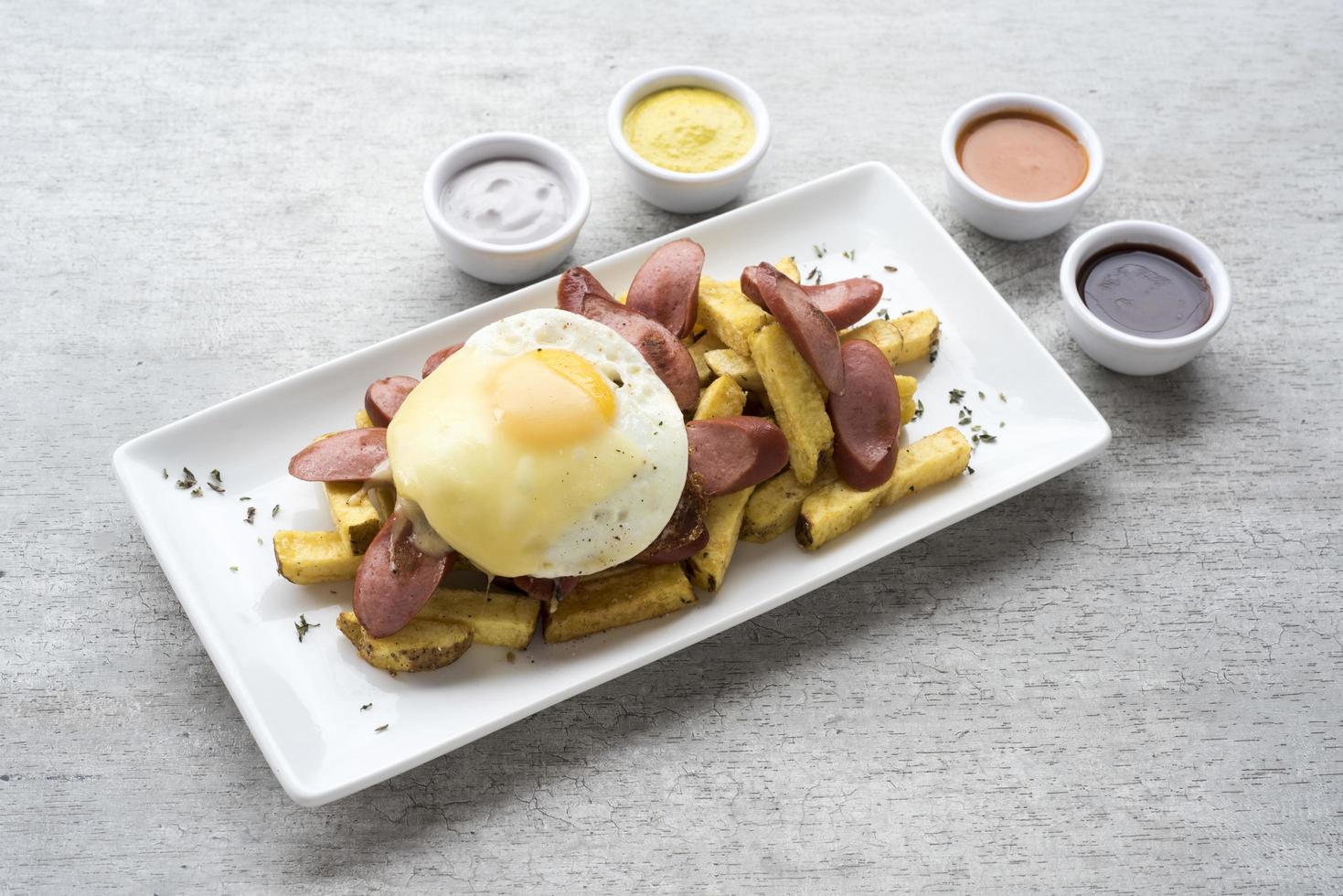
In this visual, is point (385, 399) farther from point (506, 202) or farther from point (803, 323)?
point (803, 323)

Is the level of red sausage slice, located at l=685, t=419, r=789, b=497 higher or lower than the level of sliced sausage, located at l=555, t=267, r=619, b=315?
lower

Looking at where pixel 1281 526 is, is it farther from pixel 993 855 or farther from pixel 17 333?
pixel 17 333

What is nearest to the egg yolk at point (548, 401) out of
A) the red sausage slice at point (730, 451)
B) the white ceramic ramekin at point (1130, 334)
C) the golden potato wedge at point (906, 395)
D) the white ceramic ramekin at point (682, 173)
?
the red sausage slice at point (730, 451)

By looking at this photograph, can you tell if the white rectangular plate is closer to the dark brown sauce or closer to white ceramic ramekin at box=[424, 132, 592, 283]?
white ceramic ramekin at box=[424, 132, 592, 283]

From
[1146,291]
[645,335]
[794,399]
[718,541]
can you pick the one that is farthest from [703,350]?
[1146,291]

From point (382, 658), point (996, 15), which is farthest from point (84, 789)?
point (996, 15)

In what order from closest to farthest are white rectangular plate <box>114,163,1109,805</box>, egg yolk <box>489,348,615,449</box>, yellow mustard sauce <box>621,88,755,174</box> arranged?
egg yolk <box>489,348,615,449</box> → white rectangular plate <box>114,163,1109,805</box> → yellow mustard sauce <box>621,88,755,174</box>

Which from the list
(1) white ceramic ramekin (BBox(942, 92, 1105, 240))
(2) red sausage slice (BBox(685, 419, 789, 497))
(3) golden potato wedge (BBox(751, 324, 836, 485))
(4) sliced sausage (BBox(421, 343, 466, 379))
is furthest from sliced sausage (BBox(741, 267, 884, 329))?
(4) sliced sausage (BBox(421, 343, 466, 379))
